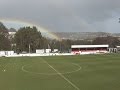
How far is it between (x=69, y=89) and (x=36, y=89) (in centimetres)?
311

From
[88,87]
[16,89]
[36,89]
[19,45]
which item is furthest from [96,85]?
[19,45]

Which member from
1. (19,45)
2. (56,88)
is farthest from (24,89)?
(19,45)

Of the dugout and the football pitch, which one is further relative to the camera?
the dugout

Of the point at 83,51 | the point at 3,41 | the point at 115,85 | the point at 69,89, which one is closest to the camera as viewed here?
the point at 69,89

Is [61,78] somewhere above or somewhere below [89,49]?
below

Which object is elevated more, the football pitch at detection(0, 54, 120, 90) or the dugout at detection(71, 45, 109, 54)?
the dugout at detection(71, 45, 109, 54)

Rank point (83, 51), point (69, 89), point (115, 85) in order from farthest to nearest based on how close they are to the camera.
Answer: point (83, 51) → point (115, 85) → point (69, 89)

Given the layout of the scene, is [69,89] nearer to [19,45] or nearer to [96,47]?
[96,47]

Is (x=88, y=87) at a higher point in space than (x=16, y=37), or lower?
lower

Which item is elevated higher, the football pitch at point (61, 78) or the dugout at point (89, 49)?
the dugout at point (89, 49)

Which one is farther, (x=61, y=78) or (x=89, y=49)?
(x=89, y=49)

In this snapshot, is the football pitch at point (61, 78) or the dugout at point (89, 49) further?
the dugout at point (89, 49)

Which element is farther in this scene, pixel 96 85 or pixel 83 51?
pixel 83 51

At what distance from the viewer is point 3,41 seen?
140 meters
